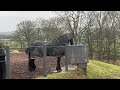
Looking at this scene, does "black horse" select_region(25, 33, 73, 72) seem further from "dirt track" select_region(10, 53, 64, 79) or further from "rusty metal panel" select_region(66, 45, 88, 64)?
"rusty metal panel" select_region(66, 45, 88, 64)

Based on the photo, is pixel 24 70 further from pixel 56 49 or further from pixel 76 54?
pixel 76 54

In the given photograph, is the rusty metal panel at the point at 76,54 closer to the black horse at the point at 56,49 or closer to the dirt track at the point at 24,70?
the black horse at the point at 56,49

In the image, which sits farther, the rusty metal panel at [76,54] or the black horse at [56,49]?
the black horse at [56,49]

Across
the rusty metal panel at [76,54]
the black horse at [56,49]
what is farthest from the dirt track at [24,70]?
the rusty metal panel at [76,54]

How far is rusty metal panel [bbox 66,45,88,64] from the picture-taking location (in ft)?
31.0

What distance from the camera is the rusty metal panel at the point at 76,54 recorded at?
31.0ft

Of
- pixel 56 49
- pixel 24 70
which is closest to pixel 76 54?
pixel 56 49

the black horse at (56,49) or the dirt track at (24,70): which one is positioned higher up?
the black horse at (56,49)

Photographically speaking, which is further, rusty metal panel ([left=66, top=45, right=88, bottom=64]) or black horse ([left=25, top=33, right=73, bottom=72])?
black horse ([left=25, top=33, right=73, bottom=72])

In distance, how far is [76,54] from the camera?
31.3ft

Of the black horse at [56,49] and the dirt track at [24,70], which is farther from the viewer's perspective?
the black horse at [56,49]

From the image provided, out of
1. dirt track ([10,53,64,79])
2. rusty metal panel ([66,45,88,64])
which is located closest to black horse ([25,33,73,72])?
dirt track ([10,53,64,79])
